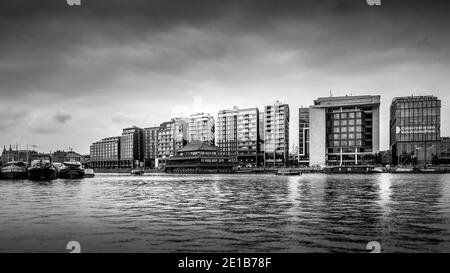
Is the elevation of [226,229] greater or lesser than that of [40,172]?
greater

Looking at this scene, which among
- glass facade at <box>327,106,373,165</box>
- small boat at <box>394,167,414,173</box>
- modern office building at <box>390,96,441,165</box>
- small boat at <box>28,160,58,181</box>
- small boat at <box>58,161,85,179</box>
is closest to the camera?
small boat at <box>28,160,58,181</box>

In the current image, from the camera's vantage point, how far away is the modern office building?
610 ft

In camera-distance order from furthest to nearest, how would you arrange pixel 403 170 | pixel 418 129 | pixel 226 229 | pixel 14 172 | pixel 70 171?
pixel 418 129 → pixel 403 170 → pixel 70 171 → pixel 14 172 → pixel 226 229

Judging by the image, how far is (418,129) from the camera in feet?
629

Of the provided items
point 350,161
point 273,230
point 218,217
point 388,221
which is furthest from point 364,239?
point 350,161

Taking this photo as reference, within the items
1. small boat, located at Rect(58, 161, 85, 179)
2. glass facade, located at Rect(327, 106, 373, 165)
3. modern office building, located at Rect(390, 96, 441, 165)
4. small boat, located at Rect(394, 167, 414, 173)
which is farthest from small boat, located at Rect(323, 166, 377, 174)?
small boat, located at Rect(58, 161, 85, 179)

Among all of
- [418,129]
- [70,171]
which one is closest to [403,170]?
[418,129]

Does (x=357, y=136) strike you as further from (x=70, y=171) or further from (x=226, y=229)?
(x=226, y=229)

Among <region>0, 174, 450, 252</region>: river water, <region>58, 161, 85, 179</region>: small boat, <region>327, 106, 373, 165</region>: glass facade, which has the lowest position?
<region>58, 161, 85, 179</region>: small boat

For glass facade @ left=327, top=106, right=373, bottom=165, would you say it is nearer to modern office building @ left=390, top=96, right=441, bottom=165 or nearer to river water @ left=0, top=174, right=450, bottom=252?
modern office building @ left=390, top=96, right=441, bottom=165

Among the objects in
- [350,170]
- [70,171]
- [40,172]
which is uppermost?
[40,172]

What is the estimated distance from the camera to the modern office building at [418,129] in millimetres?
185812

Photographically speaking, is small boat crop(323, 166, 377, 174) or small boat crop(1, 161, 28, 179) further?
small boat crop(323, 166, 377, 174)

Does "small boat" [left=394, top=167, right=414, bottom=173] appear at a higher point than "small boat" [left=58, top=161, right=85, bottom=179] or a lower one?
lower
